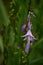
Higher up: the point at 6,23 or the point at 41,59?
the point at 6,23

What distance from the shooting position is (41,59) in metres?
1.48

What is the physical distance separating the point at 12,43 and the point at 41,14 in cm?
60

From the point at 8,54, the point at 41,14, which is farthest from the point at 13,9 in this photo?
the point at 41,14

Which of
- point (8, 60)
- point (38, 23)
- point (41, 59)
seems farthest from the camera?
point (38, 23)

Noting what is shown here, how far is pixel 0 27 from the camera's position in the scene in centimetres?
132

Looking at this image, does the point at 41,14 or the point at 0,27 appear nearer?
the point at 0,27

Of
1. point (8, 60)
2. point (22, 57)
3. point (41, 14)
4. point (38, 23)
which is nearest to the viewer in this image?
point (22, 57)

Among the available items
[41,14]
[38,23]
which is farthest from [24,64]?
[41,14]

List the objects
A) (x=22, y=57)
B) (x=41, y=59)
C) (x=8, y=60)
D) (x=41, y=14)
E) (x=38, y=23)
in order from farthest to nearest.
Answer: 1. (x=41, y=14)
2. (x=38, y=23)
3. (x=41, y=59)
4. (x=8, y=60)
5. (x=22, y=57)

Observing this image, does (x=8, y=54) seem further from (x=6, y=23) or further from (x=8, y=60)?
(x=6, y=23)

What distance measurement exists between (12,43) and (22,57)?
6.6 inches

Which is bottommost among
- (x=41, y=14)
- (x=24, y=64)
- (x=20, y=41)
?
(x=24, y=64)

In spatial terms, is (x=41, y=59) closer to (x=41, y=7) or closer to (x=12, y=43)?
(x=12, y=43)

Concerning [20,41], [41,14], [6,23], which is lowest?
[20,41]
